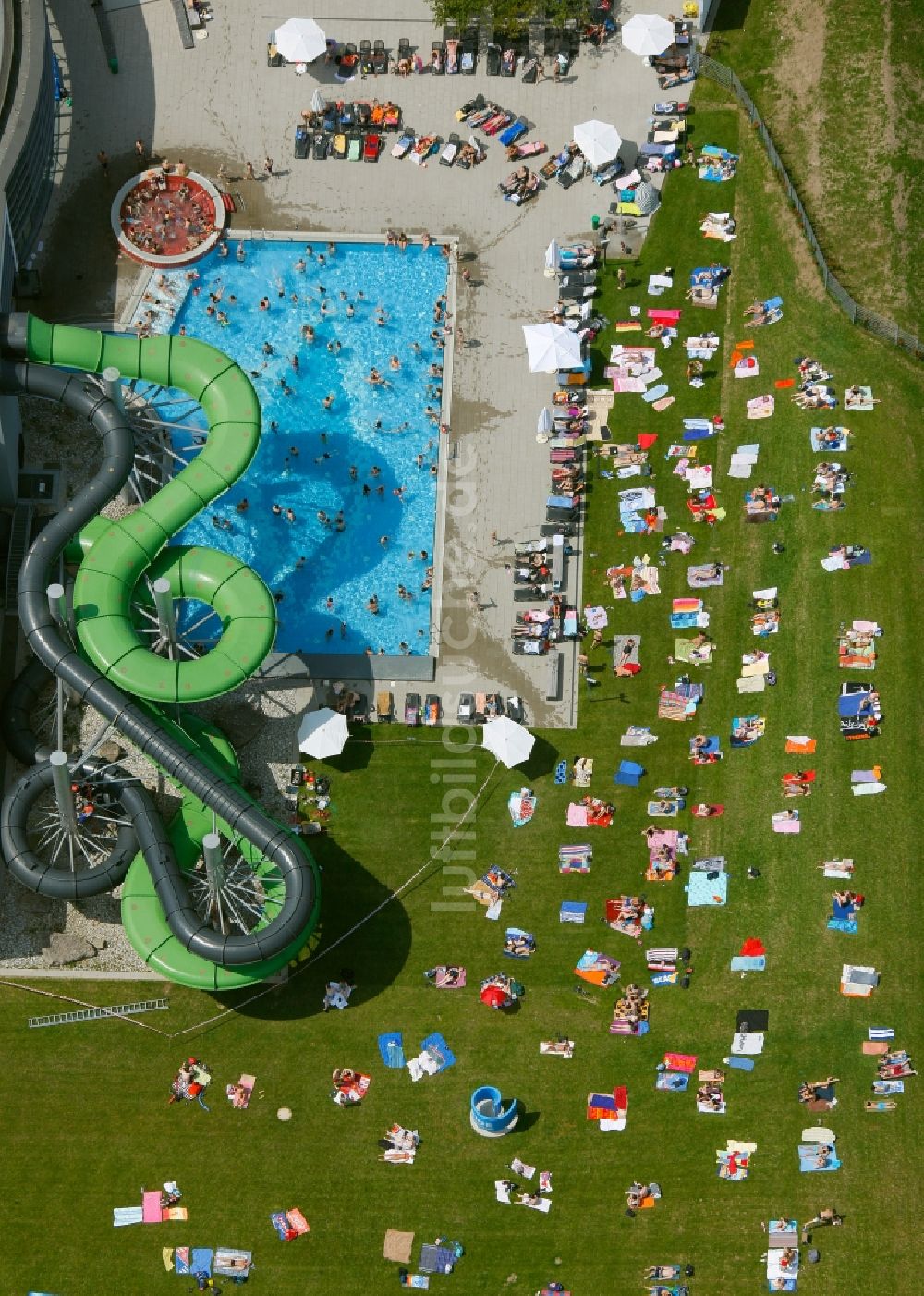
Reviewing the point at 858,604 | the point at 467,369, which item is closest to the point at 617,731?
the point at 858,604

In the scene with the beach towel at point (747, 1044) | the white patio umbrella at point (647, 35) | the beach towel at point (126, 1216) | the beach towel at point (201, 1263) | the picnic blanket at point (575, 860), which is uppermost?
the white patio umbrella at point (647, 35)

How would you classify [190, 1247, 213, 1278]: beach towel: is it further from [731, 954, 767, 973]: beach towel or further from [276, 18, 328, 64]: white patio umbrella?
[276, 18, 328, 64]: white patio umbrella

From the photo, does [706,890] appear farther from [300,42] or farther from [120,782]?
[300,42]

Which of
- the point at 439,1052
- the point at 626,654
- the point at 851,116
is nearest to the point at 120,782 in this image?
the point at 439,1052

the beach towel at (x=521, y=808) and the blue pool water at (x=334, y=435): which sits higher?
the blue pool water at (x=334, y=435)

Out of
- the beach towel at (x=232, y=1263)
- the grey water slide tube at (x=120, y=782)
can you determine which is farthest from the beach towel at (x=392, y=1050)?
the beach towel at (x=232, y=1263)

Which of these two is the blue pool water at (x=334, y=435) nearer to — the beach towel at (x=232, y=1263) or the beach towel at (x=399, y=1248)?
the beach towel at (x=399, y=1248)
